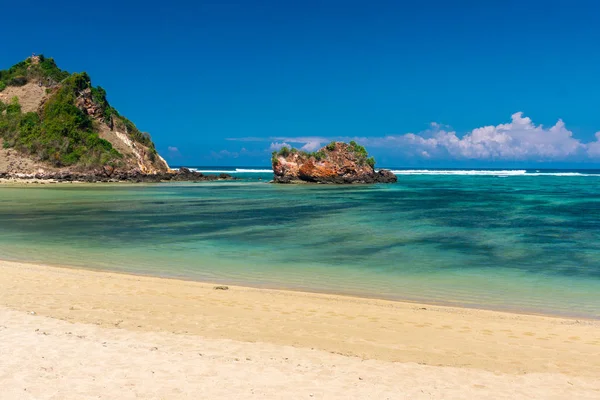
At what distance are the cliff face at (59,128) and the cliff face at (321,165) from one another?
25813 mm

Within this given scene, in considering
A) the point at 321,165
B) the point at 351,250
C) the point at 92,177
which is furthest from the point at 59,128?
the point at 351,250

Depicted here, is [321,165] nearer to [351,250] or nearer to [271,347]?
[351,250]

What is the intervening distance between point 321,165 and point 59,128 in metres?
43.8

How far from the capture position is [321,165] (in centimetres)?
7900

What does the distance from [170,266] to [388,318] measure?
7.85 metres

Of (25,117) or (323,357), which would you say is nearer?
(323,357)

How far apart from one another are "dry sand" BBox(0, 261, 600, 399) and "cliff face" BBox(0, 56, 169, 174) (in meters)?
74.5

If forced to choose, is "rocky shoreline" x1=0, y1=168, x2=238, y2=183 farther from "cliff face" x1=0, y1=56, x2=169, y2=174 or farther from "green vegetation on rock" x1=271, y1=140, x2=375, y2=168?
"green vegetation on rock" x1=271, y1=140, x2=375, y2=168

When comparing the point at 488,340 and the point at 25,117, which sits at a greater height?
the point at 25,117

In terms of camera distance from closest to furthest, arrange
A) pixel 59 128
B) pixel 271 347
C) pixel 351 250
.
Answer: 1. pixel 271 347
2. pixel 351 250
3. pixel 59 128

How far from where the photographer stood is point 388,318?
9344 millimetres

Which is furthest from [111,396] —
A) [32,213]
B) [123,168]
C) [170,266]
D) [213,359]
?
[123,168]

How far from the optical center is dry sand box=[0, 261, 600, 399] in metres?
5.88

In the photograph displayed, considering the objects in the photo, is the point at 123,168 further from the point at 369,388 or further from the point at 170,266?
the point at 369,388
